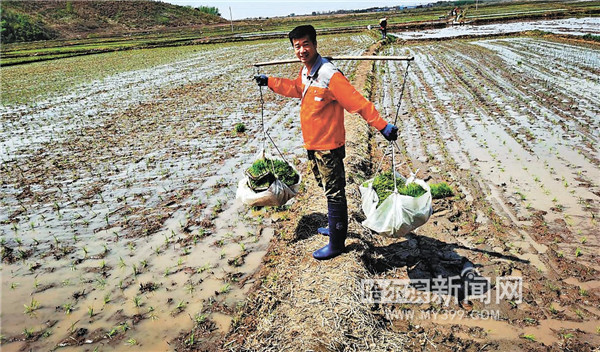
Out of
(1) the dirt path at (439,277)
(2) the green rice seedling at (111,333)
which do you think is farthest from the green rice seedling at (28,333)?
(1) the dirt path at (439,277)

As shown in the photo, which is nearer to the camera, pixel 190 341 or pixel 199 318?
pixel 190 341

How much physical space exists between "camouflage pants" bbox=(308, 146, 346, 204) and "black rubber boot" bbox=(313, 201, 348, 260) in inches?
2.4

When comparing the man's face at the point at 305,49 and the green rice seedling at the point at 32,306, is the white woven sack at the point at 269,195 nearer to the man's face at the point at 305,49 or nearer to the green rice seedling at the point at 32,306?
the man's face at the point at 305,49

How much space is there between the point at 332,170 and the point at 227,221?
70.8 inches

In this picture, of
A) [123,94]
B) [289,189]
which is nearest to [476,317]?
[289,189]

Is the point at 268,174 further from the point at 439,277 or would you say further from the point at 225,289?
the point at 439,277

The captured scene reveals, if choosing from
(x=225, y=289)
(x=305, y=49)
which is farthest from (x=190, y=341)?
(x=305, y=49)

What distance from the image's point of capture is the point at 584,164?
4.90 meters

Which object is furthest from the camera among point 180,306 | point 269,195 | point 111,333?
point 269,195

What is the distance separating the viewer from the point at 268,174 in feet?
11.4

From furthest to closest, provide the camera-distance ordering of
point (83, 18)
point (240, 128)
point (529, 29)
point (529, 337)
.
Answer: point (83, 18) < point (529, 29) < point (240, 128) < point (529, 337)

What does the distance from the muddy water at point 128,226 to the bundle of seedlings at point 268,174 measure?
26.6 inches

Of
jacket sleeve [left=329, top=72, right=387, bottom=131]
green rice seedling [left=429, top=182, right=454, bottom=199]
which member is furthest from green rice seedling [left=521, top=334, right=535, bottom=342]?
green rice seedling [left=429, top=182, right=454, bottom=199]

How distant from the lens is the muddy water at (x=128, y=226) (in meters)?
2.90
